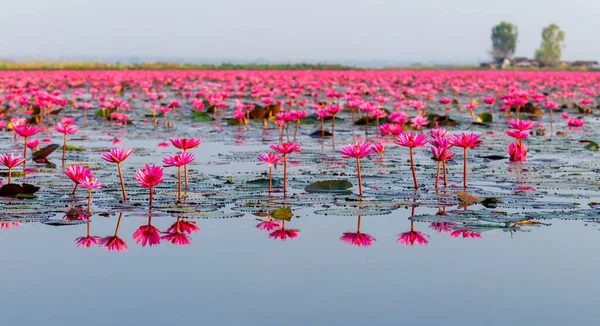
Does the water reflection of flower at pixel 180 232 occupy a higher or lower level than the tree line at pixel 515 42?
lower

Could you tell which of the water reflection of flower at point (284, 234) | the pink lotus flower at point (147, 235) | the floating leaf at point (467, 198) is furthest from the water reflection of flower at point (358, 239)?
the floating leaf at point (467, 198)

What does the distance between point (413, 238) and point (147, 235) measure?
59.2 inches

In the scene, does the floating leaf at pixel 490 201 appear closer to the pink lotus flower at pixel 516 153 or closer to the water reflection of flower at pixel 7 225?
the pink lotus flower at pixel 516 153

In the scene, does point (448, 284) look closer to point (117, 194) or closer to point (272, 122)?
point (117, 194)

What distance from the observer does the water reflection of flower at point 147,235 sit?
4742mm

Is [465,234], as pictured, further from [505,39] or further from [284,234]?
[505,39]

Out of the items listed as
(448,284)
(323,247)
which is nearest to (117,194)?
(323,247)

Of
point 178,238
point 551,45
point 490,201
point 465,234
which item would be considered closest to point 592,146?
point 490,201

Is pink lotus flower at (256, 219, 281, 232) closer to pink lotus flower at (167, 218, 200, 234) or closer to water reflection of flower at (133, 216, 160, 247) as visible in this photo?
pink lotus flower at (167, 218, 200, 234)

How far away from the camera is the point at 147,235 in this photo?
4.90 meters

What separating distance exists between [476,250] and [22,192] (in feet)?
10.7

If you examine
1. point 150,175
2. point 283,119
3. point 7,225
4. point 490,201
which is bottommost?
point 7,225

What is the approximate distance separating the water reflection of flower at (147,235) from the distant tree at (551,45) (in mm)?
126264

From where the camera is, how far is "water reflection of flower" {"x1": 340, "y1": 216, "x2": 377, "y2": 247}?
4.76 m
